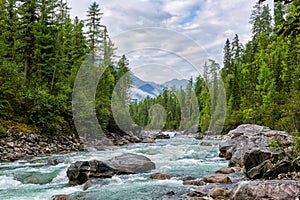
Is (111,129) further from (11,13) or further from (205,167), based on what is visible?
(205,167)

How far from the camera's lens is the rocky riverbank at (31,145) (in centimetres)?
1739

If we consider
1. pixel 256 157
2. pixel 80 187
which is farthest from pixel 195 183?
pixel 80 187

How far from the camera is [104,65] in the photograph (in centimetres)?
3622

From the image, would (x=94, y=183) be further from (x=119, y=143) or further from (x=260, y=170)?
(x=119, y=143)

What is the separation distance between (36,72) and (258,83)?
33.7 meters

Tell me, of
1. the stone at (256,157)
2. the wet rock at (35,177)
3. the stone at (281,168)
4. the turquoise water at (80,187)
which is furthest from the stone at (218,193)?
the wet rock at (35,177)

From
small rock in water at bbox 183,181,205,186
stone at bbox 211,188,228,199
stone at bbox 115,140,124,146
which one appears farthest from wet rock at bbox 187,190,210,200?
stone at bbox 115,140,124,146

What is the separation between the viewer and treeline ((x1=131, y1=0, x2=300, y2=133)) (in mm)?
28594

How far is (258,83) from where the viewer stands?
152 ft

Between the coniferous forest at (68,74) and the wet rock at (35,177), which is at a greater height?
the coniferous forest at (68,74)

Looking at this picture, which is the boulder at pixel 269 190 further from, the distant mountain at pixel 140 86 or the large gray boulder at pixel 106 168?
the distant mountain at pixel 140 86

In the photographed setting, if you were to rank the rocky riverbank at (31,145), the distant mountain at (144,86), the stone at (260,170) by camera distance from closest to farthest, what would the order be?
1. the stone at (260,170)
2. the rocky riverbank at (31,145)
3. the distant mountain at (144,86)

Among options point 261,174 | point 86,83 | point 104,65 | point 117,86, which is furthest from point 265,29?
point 261,174

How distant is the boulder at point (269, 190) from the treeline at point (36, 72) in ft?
51.6
